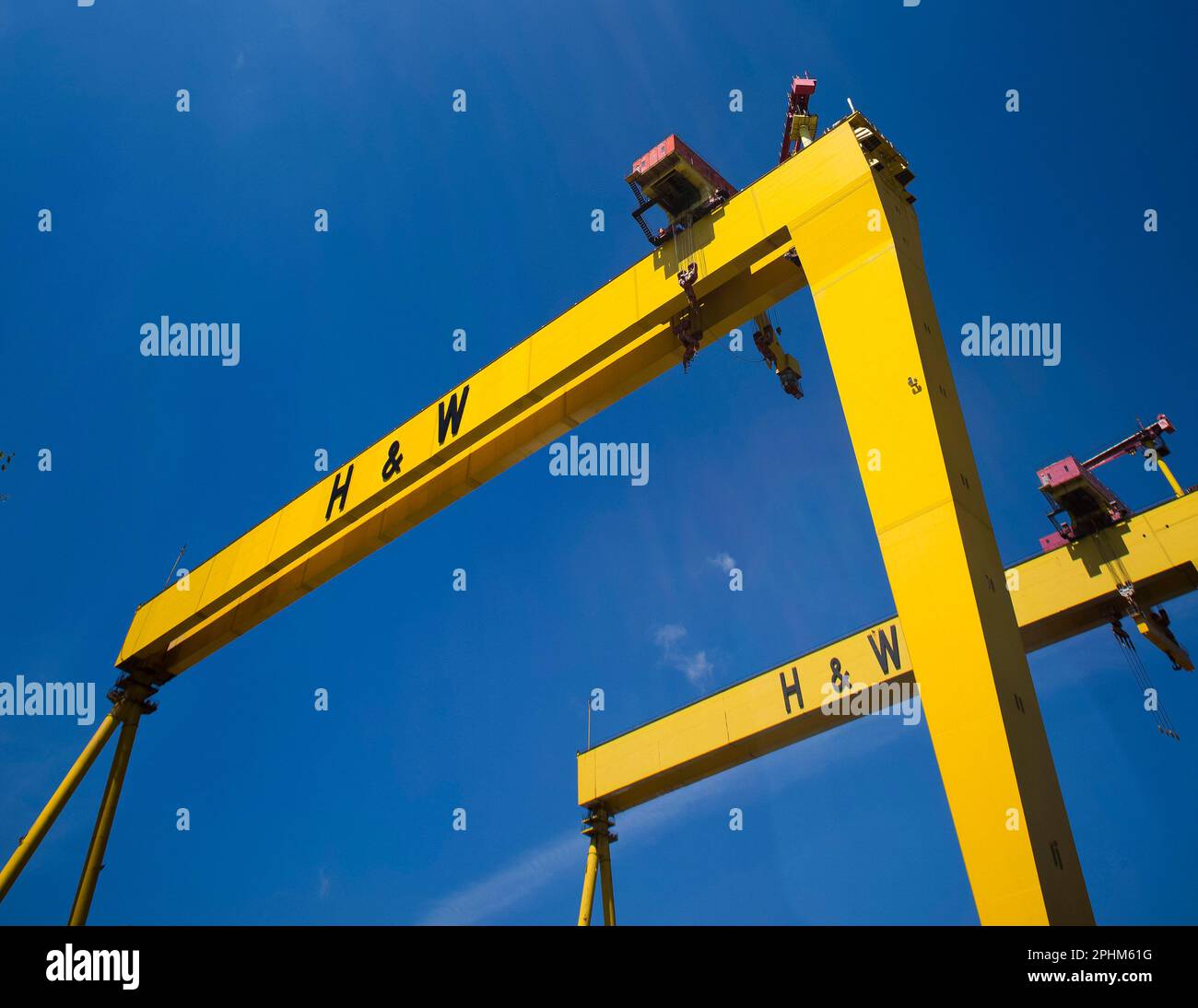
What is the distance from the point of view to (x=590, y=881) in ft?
51.3

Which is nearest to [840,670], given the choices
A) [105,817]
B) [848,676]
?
[848,676]

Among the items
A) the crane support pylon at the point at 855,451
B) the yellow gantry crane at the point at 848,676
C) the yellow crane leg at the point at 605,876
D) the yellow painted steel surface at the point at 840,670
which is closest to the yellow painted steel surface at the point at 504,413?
the crane support pylon at the point at 855,451

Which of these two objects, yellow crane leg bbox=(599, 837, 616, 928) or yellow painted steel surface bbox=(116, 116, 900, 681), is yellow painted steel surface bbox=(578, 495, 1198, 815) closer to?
yellow crane leg bbox=(599, 837, 616, 928)

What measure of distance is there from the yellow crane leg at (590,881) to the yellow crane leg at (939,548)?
11.3 meters

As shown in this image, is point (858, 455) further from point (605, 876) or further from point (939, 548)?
point (605, 876)

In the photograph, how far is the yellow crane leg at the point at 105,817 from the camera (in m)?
11.7

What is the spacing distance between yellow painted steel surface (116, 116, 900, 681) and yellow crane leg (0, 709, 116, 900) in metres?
1.13

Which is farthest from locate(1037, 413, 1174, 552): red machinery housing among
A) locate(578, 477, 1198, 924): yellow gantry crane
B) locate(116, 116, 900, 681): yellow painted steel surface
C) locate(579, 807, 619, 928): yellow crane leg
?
locate(579, 807, 619, 928): yellow crane leg

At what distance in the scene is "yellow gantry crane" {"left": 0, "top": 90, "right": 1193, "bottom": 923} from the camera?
5371 mm

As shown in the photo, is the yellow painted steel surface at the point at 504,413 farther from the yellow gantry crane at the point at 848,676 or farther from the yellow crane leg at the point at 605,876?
the yellow crane leg at the point at 605,876

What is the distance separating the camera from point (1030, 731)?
5.61 meters
